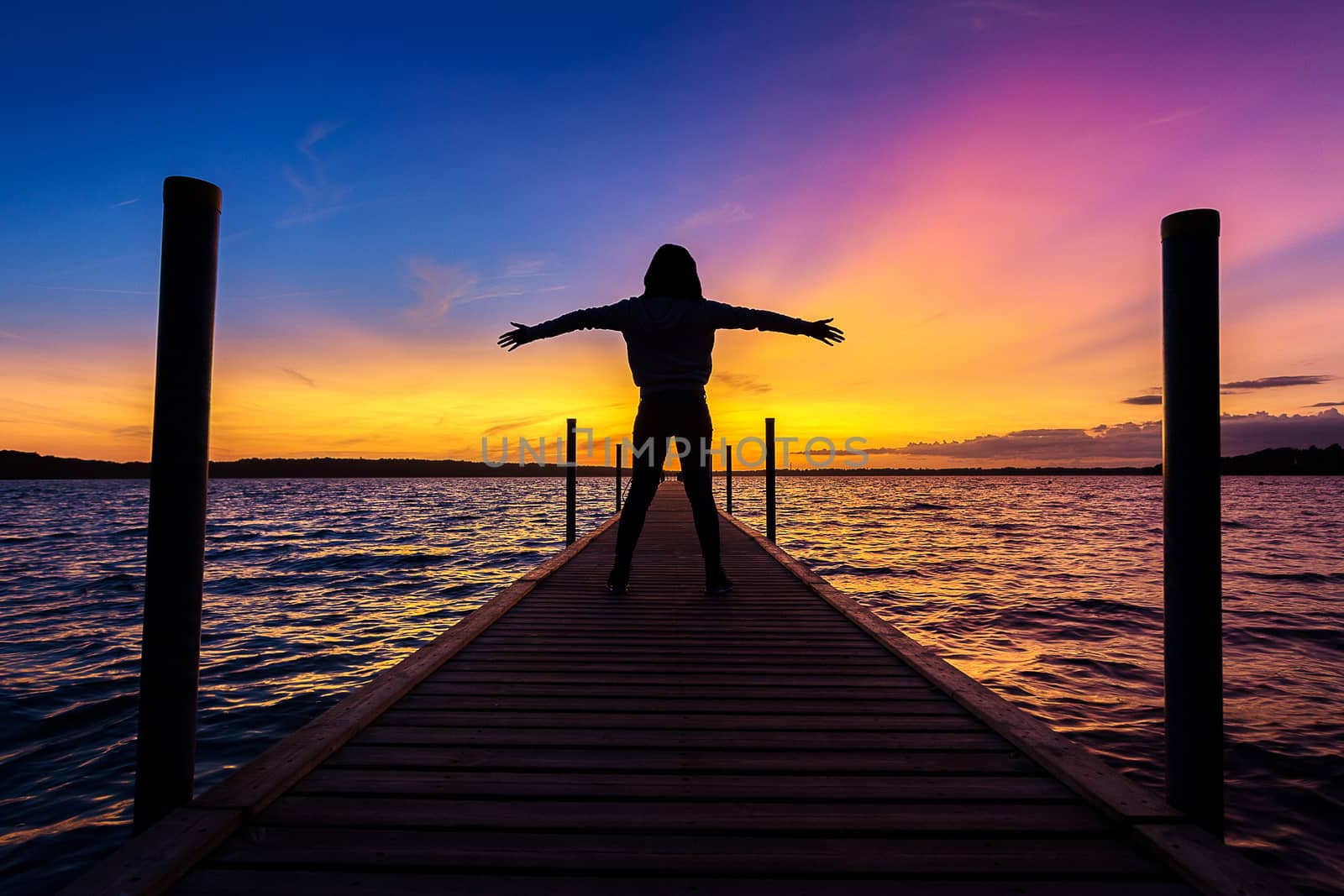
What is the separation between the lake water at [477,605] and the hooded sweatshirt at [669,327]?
405cm

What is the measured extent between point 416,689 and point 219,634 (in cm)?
714

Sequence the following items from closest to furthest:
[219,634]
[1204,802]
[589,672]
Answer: [1204,802]
[589,672]
[219,634]

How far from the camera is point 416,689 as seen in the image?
10.8ft

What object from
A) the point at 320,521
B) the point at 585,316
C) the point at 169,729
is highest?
the point at 585,316

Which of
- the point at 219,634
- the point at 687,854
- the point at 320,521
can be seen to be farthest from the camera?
the point at 320,521

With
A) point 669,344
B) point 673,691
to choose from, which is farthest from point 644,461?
point 673,691

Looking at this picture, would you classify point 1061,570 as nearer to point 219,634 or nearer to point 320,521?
point 219,634

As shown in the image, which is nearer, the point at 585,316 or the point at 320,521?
the point at 585,316

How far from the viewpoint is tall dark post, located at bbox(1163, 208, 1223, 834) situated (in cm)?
200

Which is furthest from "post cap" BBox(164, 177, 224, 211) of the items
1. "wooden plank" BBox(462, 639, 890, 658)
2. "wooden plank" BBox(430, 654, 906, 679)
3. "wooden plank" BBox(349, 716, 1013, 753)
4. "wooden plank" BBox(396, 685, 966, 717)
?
"wooden plank" BBox(462, 639, 890, 658)

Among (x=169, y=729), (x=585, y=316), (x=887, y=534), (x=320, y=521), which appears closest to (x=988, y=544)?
(x=887, y=534)

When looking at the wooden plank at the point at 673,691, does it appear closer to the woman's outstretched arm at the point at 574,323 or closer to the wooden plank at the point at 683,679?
the wooden plank at the point at 683,679

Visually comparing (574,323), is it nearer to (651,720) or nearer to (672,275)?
(672,275)

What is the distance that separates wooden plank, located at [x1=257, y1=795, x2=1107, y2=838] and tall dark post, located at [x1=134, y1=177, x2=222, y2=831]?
Result: 1.14 feet
